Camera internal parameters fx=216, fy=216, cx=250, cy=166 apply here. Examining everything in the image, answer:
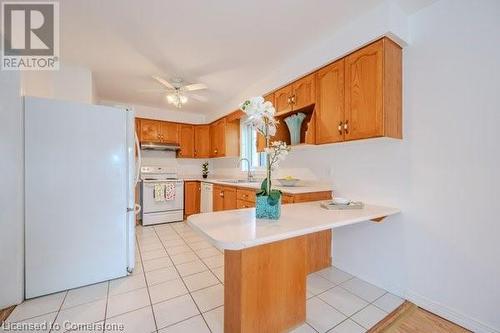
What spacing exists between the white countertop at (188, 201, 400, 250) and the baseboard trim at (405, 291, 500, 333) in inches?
30.9

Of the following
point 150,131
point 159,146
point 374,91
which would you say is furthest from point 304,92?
point 150,131

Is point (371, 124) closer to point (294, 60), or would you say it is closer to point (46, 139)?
point (294, 60)

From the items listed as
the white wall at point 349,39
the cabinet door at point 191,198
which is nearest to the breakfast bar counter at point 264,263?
the white wall at point 349,39

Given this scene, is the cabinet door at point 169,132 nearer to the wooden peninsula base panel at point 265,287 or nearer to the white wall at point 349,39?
the white wall at point 349,39

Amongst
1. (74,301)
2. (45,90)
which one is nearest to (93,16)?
(45,90)

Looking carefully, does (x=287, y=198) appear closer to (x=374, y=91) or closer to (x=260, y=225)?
(x=260, y=225)

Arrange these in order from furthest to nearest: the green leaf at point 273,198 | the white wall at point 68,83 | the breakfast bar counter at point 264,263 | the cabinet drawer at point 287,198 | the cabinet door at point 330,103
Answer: the white wall at point 68,83 < the cabinet drawer at point 287,198 < the cabinet door at point 330,103 < the green leaf at point 273,198 < the breakfast bar counter at point 264,263

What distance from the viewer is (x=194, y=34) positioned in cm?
215

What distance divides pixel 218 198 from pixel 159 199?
1.20 meters

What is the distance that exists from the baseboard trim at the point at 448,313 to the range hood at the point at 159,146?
4.54 meters

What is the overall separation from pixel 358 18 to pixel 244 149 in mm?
2878

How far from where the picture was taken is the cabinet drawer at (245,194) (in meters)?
2.82

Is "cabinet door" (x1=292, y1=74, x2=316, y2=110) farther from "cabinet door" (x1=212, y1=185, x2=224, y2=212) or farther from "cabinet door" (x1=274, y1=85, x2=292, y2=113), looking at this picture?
"cabinet door" (x1=212, y1=185, x2=224, y2=212)

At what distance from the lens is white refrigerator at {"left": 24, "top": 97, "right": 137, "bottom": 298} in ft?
6.06
